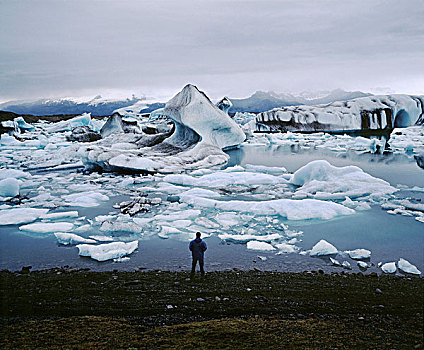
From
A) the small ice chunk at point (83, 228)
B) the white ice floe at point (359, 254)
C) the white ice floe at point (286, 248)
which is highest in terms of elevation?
the small ice chunk at point (83, 228)

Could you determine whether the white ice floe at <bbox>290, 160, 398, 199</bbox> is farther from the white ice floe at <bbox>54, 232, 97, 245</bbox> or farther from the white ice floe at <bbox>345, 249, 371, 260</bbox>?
the white ice floe at <bbox>54, 232, 97, 245</bbox>

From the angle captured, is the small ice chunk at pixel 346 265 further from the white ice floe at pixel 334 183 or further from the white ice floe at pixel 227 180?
the white ice floe at pixel 227 180

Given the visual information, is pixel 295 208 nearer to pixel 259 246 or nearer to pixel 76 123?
pixel 259 246

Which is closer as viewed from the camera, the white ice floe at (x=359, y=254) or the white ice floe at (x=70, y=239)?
the white ice floe at (x=359, y=254)

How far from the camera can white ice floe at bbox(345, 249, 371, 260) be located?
593 cm

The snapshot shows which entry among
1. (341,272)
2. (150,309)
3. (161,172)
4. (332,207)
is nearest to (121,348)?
(150,309)

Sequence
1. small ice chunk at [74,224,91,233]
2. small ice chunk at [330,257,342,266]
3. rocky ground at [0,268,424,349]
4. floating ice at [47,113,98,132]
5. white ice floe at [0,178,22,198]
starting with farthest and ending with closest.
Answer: floating ice at [47,113,98,132] < white ice floe at [0,178,22,198] < small ice chunk at [74,224,91,233] < small ice chunk at [330,257,342,266] < rocky ground at [0,268,424,349]

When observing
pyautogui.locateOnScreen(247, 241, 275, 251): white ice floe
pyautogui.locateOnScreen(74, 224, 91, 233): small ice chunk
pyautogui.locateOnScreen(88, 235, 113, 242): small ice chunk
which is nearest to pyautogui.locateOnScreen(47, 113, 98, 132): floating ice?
pyautogui.locateOnScreen(74, 224, 91, 233): small ice chunk

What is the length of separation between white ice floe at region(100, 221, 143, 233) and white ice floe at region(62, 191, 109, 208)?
2.33 meters

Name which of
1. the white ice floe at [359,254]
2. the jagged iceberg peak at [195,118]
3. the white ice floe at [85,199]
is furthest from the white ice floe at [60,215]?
the jagged iceberg peak at [195,118]

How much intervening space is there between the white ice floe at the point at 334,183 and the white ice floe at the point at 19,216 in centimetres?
732

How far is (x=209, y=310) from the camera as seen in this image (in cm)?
414

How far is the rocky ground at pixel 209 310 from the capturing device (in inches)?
126

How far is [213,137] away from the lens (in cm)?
1962
